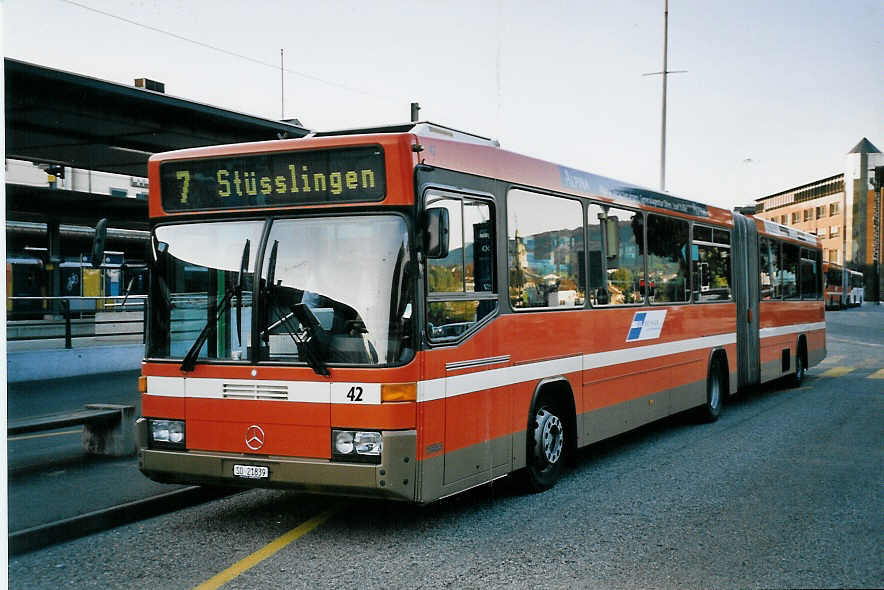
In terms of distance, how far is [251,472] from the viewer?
21.7ft

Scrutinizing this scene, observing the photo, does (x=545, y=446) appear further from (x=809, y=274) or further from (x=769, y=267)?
(x=809, y=274)

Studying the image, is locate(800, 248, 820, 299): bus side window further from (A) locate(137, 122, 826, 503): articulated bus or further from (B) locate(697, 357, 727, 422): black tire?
(A) locate(137, 122, 826, 503): articulated bus

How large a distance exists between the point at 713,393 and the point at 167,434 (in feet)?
28.0

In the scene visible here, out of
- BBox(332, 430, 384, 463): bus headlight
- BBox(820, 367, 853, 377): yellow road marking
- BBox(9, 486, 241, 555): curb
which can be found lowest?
BBox(820, 367, 853, 377): yellow road marking

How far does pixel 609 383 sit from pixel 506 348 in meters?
2.43

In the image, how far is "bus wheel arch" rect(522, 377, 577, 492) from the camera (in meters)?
8.12

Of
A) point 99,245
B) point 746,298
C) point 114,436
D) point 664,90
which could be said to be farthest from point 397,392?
point 664,90

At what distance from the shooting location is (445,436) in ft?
22.3

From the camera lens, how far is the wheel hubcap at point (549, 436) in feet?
26.9

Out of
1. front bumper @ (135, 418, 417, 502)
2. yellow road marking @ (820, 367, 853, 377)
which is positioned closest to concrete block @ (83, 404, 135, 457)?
front bumper @ (135, 418, 417, 502)

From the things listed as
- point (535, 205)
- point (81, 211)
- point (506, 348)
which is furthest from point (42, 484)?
point (81, 211)

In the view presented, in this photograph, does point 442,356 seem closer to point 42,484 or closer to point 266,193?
point 266,193

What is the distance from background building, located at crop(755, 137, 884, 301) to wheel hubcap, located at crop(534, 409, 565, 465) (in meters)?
91.1

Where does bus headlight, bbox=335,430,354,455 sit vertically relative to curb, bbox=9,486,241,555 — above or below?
above
